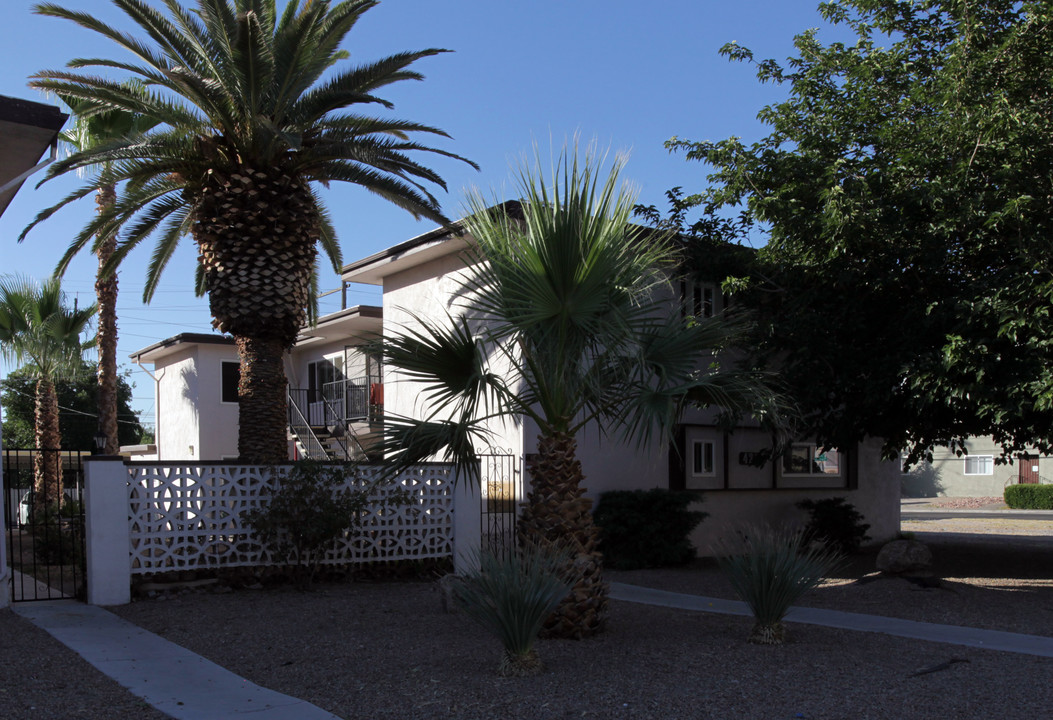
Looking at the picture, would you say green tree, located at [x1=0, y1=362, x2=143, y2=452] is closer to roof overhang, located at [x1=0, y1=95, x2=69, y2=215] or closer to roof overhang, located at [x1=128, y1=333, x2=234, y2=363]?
roof overhang, located at [x1=128, y1=333, x2=234, y2=363]

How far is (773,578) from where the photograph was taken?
800cm

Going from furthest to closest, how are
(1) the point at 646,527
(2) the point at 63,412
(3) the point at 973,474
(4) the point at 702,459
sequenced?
1. (3) the point at 973,474
2. (2) the point at 63,412
3. (4) the point at 702,459
4. (1) the point at 646,527

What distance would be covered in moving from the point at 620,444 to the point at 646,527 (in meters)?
1.62

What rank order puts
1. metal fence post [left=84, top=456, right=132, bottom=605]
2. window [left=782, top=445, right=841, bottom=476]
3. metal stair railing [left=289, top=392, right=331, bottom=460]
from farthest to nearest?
metal stair railing [left=289, top=392, right=331, bottom=460]
window [left=782, top=445, right=841, bottom=476]
metal fence post [left=84, top=456, right=132, bottom=605]

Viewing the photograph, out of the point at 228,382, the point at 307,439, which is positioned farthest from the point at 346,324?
the point at 228,382

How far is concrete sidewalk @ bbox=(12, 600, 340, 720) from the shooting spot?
6.17 meters

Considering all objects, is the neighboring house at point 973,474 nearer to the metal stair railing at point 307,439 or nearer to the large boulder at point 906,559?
the metal stair railing at point 307,439

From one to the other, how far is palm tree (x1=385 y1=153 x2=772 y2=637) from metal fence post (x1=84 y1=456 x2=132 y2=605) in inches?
174

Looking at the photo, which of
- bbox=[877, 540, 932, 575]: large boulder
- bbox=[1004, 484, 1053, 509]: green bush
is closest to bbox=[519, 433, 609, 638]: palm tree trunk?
bbox=[877, 540, 932, 575]: large boulder

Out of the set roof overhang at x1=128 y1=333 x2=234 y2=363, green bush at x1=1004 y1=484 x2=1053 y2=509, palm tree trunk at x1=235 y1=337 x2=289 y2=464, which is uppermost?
roof overhang at x1=128 y1=333 x2=234 y2=363

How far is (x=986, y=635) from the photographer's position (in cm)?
899

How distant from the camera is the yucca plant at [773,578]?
8.02 meters

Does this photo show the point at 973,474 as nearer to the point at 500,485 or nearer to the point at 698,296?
the point at 698,296

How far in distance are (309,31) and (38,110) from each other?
4.68m
